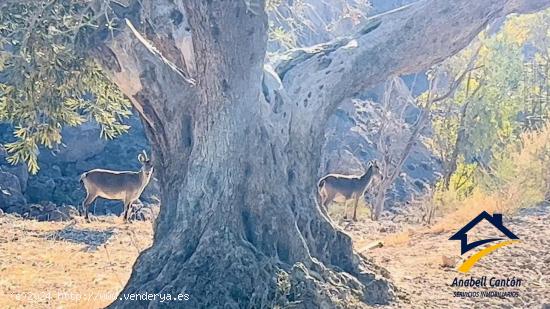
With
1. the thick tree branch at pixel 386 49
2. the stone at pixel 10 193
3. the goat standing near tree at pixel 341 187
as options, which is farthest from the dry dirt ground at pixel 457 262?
the stone at pixel 10 193

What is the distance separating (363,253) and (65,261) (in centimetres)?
488

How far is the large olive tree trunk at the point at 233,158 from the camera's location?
769 cm

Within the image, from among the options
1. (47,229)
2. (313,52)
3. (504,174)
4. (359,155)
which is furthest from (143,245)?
(359,155)

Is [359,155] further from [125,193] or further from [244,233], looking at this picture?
[244,233]

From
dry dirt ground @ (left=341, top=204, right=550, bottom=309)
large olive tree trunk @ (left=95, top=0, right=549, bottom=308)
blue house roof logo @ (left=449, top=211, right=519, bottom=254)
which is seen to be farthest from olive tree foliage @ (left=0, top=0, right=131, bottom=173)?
blue house roof logo @ (left=449, top=211, right=519, bottom=254)

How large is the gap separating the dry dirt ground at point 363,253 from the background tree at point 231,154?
3.81ft

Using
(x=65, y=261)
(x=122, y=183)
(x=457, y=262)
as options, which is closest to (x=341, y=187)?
(x=122, y=183)

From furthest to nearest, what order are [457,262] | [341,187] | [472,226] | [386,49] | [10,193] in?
[10,193] → [341,187] → [472,226] → [457,262] → [386,49]

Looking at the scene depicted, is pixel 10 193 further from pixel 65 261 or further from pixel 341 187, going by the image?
pixel 65 261

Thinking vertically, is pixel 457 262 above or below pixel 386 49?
below

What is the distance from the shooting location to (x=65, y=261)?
485 inches

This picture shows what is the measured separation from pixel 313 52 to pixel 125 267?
4.58 metres

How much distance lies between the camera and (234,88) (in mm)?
8211

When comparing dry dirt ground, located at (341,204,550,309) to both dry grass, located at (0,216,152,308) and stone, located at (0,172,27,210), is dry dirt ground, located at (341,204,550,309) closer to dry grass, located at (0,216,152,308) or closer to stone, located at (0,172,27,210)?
dry grass, located at (0,216,152,308)
